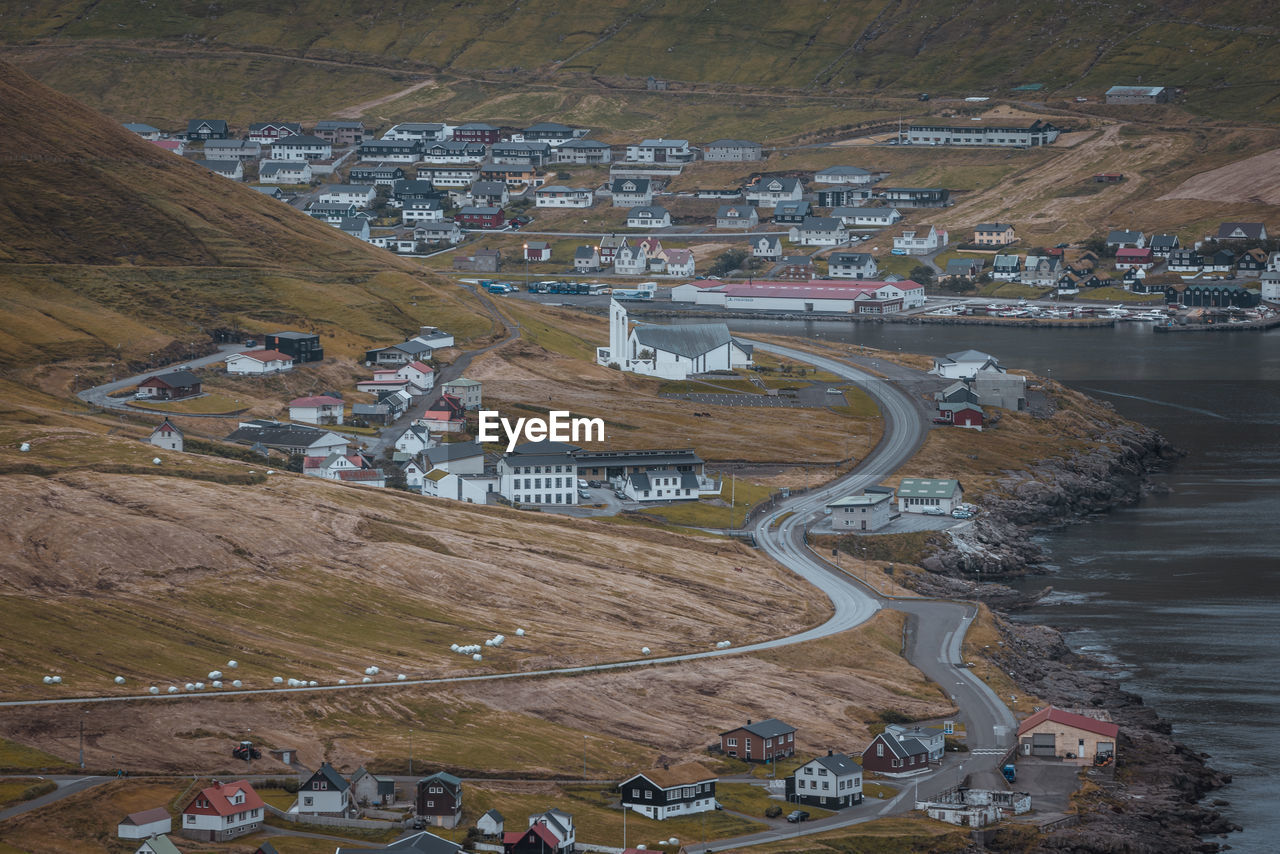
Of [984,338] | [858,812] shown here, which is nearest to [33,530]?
[858,812]

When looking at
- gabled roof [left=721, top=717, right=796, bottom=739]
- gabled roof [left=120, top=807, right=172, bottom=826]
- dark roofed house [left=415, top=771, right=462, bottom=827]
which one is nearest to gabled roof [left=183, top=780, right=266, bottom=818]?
gabled roof [left=120, top=807, right=172, bottom=826]

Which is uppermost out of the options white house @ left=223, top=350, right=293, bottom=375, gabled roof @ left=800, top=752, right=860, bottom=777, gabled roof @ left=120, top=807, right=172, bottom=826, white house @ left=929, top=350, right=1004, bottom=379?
white house @ left=929, top=350, right=1004, bottom=379

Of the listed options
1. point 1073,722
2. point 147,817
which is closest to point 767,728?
point 1073,722

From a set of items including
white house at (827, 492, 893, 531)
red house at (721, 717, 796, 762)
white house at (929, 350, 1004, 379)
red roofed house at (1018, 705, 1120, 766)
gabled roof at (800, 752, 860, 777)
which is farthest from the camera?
white house at (929, 350, 1004, 379)

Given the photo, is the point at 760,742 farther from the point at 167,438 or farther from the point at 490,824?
the point at 167,438

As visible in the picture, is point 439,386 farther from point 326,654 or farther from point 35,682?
point 35,682

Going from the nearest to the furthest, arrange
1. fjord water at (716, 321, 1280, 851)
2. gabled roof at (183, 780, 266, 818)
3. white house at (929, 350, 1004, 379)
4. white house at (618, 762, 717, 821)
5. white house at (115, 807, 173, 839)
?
white house at (115, 807, 173, 839) → gabled roof at (183, 780, 266, 818) → white house at (618, 762, 717, 821) → fjord water at (716, 321, 1280, 851) → white house at (929, 350, 1004, 379)

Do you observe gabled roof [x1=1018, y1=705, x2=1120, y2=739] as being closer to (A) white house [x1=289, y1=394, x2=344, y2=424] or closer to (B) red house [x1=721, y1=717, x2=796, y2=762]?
(B) red house [x1=721, y1=717, x2=796, y2=762]
